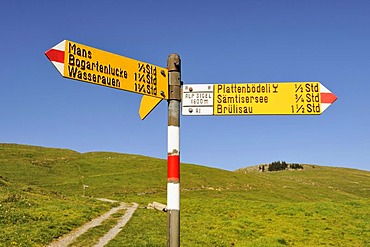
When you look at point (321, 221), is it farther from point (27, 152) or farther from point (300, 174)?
point (300, 174)

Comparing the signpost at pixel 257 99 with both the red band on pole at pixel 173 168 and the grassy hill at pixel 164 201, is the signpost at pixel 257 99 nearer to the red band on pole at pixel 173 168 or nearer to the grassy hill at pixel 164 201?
the red band on pole at pixel 173 168

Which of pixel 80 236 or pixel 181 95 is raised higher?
pixel 181 95

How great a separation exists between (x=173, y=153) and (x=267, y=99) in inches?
71.3

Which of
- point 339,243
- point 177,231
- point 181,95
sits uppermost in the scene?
point 181,95

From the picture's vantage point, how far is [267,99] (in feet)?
19.0

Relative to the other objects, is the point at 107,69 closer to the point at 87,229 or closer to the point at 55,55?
the point at 55,55

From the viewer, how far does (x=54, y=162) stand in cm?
7819

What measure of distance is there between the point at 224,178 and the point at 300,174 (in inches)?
1723

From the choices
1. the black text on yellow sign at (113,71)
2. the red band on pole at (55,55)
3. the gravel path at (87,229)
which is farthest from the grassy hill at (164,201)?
the red band on pole at (55,55)

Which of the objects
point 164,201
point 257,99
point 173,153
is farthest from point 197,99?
point 164,201

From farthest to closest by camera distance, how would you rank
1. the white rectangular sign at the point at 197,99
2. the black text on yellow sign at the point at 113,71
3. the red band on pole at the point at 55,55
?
the white rectangular sign at the point at 197,99, the black text on yellow sign at the point at 113,71, the red band on pole at the point at 55,55

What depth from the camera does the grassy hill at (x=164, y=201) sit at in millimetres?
19797

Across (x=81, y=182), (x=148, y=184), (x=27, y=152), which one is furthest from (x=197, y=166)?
Result: (x=27, y=152)

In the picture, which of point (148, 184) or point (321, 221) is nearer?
point (321, 221)
